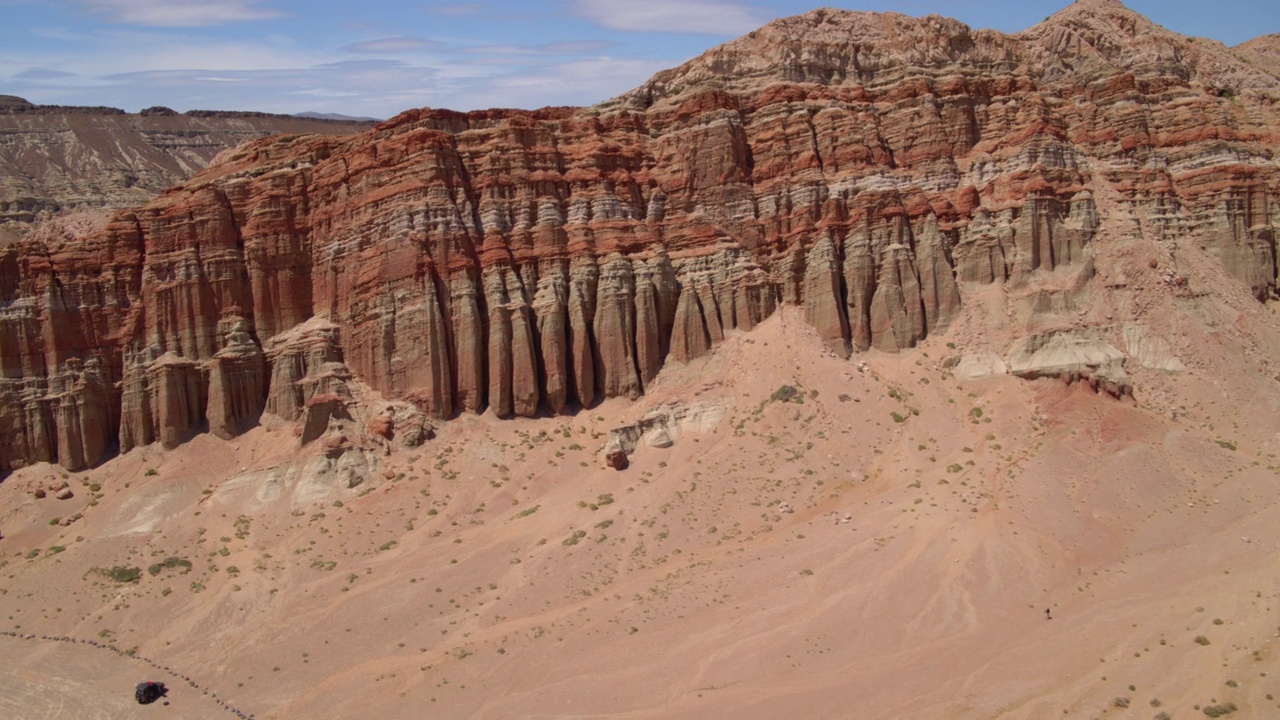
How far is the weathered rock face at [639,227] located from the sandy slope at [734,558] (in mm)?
2705

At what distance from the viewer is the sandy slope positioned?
1190 inches

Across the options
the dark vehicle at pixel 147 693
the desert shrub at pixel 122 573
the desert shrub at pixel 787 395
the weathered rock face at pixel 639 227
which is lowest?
the dark vehicle at pixel 147 693

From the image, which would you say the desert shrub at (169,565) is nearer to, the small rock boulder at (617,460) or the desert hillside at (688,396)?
the desert hillside at (688,396)

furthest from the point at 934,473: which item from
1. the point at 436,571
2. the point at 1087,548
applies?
the point at 436,571

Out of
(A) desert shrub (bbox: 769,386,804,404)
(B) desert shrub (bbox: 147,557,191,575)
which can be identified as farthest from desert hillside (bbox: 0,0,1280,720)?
(B) desert shrub (bbox: 147,557,191,575)

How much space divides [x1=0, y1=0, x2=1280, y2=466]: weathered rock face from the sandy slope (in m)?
2.70

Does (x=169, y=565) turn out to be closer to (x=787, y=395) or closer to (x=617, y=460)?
(x=617, y=460)

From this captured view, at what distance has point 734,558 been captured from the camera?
38062 mm

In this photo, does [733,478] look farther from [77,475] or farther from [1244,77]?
[1244,77]

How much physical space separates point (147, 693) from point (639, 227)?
31203 millimetres

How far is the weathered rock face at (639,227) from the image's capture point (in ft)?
163

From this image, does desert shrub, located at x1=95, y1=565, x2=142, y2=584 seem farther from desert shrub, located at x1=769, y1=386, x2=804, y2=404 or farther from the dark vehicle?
desert shrub, located at x1=769, y1=386, x2=804, y2=404

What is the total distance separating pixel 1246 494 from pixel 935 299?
15997 millimetres

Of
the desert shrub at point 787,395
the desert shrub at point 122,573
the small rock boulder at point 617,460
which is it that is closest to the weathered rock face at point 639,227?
the desert shrub at point 787,395
